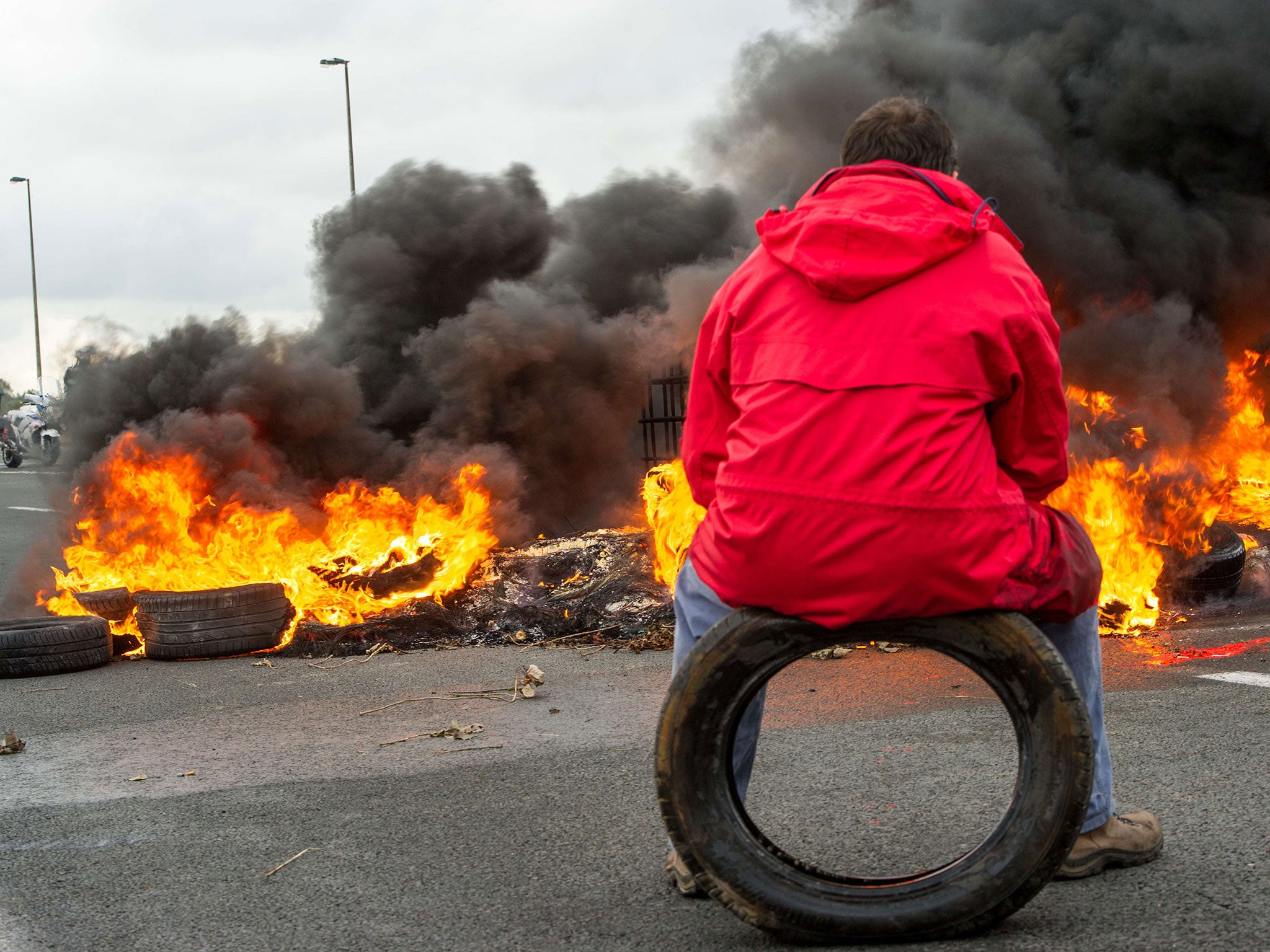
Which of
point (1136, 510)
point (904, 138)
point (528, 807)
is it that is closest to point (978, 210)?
point (904, 138)

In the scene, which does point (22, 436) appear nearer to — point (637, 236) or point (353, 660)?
point (637, 236)

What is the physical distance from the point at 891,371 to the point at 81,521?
24.0 feet

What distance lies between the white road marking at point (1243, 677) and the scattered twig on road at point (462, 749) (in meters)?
3.14

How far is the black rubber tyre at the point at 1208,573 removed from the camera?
23.9 ft

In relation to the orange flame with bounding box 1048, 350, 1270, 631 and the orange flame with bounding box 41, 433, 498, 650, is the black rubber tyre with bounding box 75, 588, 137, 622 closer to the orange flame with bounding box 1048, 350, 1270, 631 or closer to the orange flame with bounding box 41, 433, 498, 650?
the orange flame with bounding box 41, 433, 498, 650

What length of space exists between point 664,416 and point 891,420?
9.47 meters

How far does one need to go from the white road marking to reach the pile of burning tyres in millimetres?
719

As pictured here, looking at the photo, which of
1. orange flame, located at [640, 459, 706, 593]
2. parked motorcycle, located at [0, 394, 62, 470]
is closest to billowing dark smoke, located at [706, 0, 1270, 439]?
orange flame, located at [640, 459, 706, 593]

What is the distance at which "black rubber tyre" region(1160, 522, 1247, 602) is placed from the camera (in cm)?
730

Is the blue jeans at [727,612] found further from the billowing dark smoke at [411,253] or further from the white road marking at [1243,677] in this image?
the billowing dark smoke at [411,253]

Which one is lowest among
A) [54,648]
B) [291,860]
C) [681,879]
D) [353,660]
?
[353,660]

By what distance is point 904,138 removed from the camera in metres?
2.59

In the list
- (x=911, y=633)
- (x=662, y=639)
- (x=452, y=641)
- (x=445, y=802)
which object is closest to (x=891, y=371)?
(x=911, y=633)

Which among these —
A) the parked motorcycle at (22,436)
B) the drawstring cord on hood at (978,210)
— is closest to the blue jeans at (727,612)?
the drawstring cord on hood at (978,210)
